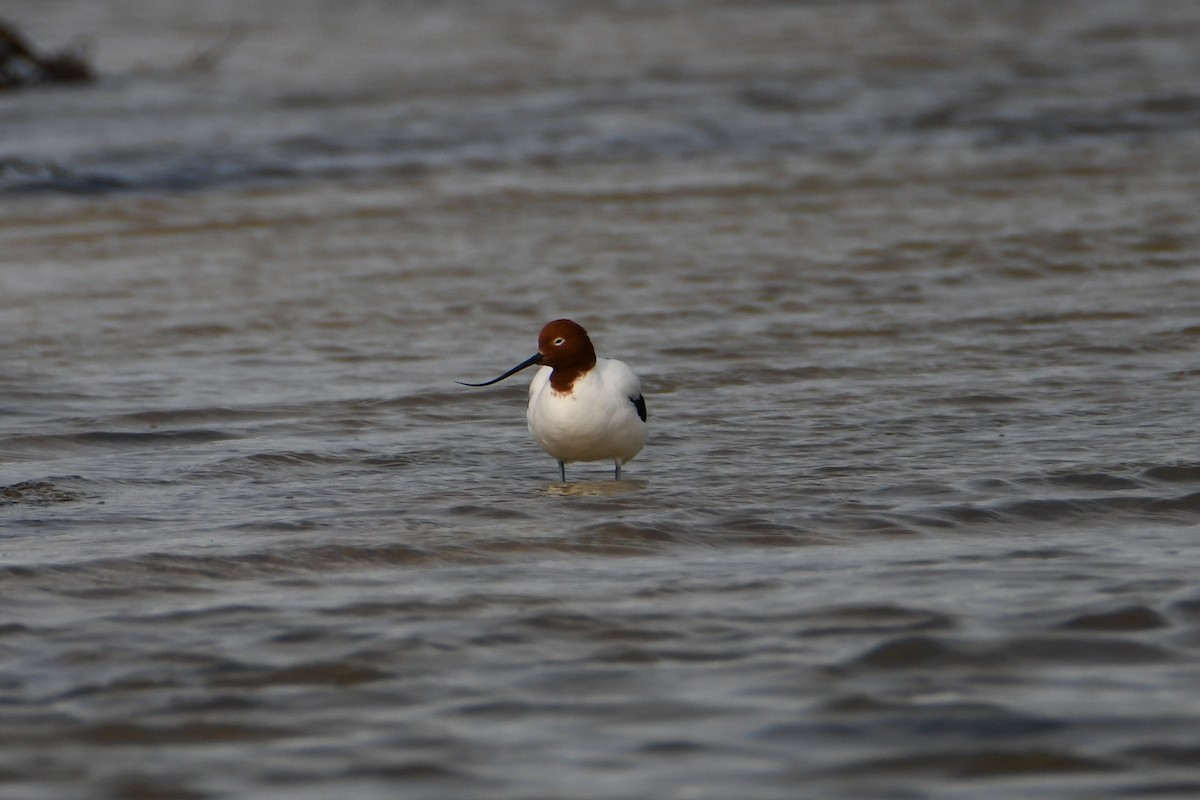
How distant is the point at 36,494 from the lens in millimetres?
6785

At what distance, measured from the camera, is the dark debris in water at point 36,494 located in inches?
263

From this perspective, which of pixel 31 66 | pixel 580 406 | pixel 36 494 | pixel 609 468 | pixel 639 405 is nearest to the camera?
pixel 36 494

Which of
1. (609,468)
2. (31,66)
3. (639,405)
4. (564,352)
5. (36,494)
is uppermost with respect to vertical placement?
(31,66)

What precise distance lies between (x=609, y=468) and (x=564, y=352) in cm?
77

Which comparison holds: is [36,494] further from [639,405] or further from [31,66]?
[31,66]

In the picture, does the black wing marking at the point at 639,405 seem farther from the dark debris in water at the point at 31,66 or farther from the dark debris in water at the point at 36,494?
the dark debris in water at the point at 31,66

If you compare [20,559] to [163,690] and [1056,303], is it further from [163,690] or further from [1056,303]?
[1056,303]

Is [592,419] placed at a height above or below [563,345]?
below

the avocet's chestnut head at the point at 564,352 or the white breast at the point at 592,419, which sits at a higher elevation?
the avocet's chestnut head at the point at 564,352

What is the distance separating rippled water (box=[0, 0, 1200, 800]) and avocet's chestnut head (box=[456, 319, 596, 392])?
0.46 m

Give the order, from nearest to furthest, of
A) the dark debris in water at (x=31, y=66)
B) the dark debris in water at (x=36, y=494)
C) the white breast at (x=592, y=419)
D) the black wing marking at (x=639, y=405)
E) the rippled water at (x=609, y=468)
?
the rippled water at (x=609, y=468) → the dark debris in water at (x=36, y=494) → the white breast at (x=592, y=419) → the black wing marking at (x=639, y=405) → the dark debris in water at (x=31, y=66)

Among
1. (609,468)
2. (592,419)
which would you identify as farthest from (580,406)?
(609,468)

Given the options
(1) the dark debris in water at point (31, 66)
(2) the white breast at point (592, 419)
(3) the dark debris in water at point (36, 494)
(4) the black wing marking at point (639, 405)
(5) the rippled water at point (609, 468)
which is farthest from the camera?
(1) the dark debris in water at point (31, 66)

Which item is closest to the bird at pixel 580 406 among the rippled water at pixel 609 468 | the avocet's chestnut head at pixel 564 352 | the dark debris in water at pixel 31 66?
the avocet's chestnut head at pixel 564 352
